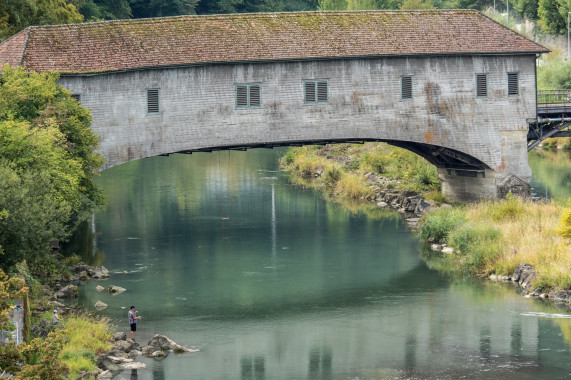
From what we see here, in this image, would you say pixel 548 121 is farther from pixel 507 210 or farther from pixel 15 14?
pixel 15 14

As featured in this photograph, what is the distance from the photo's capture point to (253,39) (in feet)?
121

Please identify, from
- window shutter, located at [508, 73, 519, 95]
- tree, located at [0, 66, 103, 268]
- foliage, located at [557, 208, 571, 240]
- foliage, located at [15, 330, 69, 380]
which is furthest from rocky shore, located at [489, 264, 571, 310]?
foliage, located at [15, 330, 69, 380]

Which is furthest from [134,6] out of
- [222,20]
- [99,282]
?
[99,282]

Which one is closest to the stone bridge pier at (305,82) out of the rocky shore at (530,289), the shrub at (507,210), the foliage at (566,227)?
the shrub at (507,210)

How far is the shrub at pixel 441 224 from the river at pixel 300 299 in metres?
0.63

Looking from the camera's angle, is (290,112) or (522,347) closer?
(522,347)

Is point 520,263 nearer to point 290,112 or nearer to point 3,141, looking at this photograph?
point 290,112

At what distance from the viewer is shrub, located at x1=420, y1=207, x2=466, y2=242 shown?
36.8m

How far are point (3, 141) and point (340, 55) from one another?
45.7 feet

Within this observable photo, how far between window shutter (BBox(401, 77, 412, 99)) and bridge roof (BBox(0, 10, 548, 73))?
3.68 ft

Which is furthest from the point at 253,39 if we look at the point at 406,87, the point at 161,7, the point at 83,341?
the point at 161,7

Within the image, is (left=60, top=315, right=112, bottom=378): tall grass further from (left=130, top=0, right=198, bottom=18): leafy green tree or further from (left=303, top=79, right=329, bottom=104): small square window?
A: (left=130, top=0, right=198, bottom=18): leafy green tree

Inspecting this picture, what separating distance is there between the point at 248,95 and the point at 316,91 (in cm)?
259

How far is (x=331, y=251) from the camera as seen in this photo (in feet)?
118
